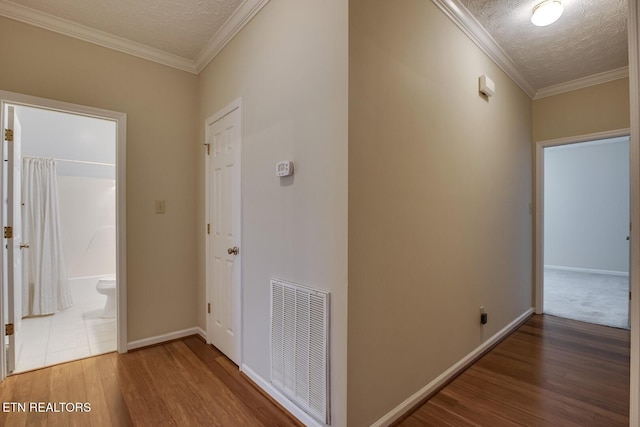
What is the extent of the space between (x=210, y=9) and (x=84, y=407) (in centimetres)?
289

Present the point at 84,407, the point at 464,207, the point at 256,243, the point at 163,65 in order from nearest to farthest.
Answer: the point at 84,407
the point at 256,243
the point at 464,207
the point at 163,65

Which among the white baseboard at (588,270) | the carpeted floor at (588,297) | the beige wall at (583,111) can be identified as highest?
the beige wall at (583,111)

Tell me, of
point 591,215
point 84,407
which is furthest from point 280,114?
point 591,215

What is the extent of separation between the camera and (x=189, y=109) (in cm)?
304

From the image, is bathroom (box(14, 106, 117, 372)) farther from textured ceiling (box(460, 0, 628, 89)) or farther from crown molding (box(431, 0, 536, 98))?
textured ceiling (box(460, 0, 628, 89))

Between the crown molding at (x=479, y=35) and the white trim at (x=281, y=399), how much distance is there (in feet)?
9.21

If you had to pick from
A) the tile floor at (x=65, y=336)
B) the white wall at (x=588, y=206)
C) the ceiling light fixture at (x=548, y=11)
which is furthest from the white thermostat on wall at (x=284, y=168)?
the white wall at (x=588, y=206)

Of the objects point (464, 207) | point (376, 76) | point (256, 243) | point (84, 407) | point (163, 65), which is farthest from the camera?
point (163, 65)

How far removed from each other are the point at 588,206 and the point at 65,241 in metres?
9.51

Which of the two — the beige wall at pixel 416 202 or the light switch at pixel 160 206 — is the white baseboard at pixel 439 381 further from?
the light switch at pixel 160 206

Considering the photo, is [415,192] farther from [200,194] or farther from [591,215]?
[591,215]

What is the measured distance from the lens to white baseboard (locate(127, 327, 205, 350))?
268cm

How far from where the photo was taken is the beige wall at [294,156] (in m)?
1.54

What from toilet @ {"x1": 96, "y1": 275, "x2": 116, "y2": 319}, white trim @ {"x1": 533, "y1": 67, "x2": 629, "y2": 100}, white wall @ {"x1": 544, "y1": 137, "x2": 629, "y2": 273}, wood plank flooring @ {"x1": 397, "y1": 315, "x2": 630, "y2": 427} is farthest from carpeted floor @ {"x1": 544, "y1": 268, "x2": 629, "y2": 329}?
toilet @ {"x1": 96, "y1": 275, "x2": 116, "y2": 319}
